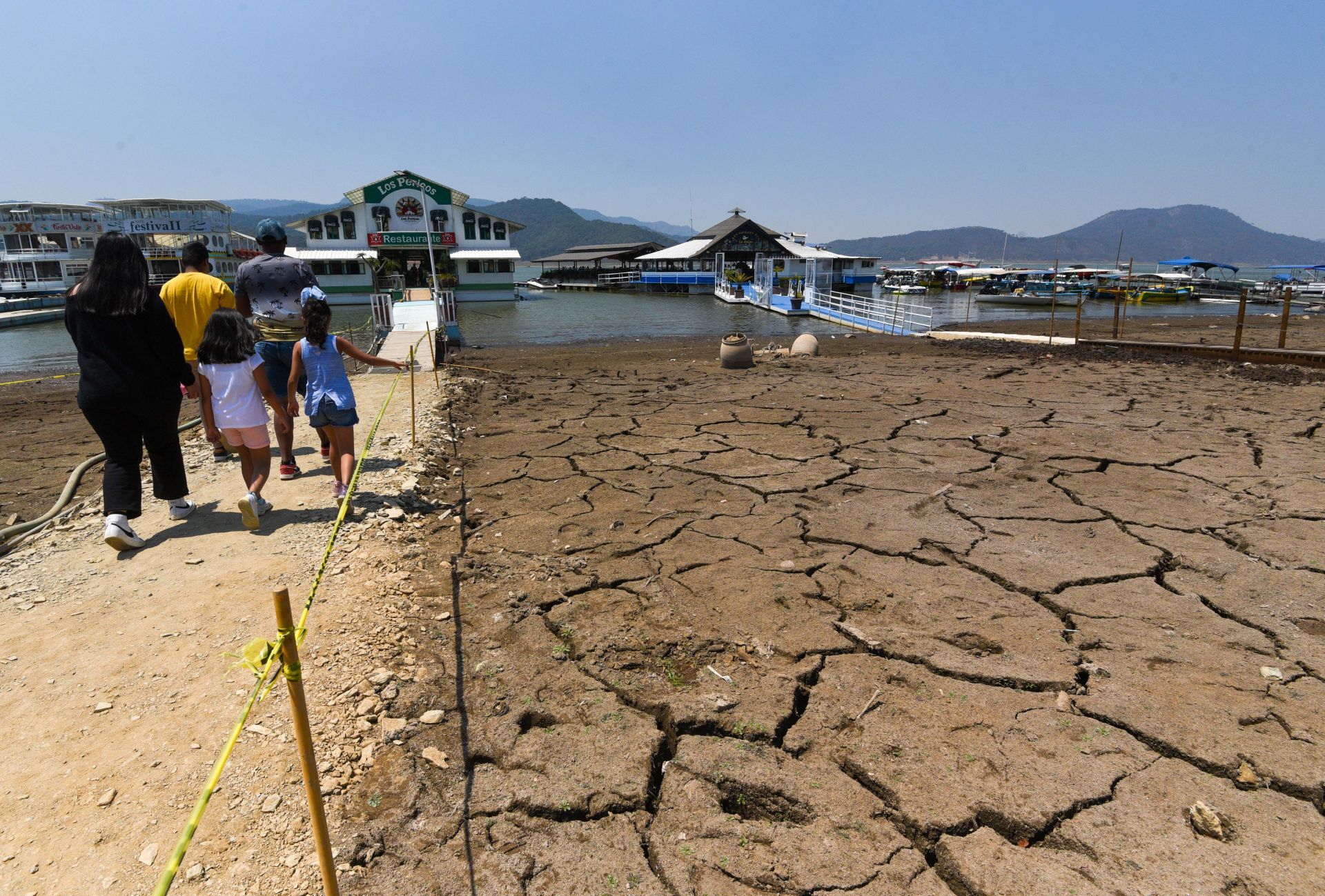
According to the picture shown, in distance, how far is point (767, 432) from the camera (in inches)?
277

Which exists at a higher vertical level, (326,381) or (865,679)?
(326,381)

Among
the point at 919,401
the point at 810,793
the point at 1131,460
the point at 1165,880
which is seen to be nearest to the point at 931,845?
the point at 810,793

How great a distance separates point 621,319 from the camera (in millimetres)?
28734

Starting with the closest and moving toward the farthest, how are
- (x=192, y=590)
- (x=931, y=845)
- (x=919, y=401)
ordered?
(x=931, y=845) < (x=192, y=590) < (x=919, y=401)

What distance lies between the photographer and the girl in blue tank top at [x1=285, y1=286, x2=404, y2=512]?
436 cm

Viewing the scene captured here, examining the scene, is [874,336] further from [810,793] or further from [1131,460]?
[810,793]

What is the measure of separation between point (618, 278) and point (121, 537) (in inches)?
2017

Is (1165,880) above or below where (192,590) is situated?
below

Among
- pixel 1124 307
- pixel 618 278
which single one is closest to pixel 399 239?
pixel 618 278

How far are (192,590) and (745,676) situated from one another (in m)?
2.80

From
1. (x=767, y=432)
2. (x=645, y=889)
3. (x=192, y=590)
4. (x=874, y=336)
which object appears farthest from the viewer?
(x=874, y=336)

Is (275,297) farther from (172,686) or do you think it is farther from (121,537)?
(172,686)

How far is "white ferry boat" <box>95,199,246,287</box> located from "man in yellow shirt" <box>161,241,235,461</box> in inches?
1676

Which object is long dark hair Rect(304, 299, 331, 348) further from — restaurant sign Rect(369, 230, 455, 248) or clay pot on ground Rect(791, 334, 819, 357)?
restaurant sign Rect(369, 230, 455, 248)
